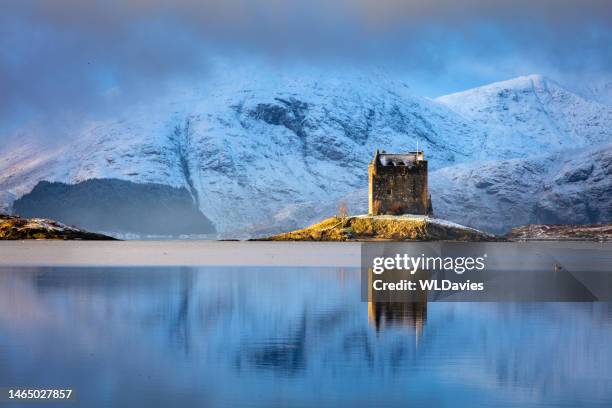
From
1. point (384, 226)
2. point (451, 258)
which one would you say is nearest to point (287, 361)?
point (451, 258)

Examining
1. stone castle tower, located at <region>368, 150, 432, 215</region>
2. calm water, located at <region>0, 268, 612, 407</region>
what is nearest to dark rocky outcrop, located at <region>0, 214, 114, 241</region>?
stone castle tower, located at <region>368, 150, 432, 215</region>

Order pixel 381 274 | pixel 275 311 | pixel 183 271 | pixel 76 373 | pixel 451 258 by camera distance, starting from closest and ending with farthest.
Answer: pixel 76 373 < pixel 275 311 < pixel 381 274 < pixel 183 271 < pixel 451 258

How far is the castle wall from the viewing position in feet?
513

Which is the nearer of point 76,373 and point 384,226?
point 76,373

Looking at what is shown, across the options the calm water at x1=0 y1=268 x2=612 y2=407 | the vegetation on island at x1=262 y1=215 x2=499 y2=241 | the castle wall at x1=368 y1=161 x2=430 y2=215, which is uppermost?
the castle wall at x1=368 y1=161 x2=430 y2=215

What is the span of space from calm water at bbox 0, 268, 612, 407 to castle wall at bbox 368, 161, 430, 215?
102694 mm

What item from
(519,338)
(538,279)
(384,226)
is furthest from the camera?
(384,226)

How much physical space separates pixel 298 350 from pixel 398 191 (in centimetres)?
12496

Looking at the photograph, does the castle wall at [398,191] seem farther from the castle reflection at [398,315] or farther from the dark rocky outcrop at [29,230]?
the castle reflection at [398,315]

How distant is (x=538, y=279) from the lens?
6725 centimetres

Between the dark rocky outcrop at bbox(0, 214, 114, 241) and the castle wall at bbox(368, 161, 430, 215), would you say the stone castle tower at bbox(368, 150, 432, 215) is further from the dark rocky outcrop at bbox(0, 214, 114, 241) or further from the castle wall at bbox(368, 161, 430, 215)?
the dark rocky outcrop at bbox(0, 214, 114, 241)

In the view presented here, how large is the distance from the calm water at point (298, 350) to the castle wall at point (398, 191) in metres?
→ 103

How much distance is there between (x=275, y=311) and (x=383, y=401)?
67.0 feet

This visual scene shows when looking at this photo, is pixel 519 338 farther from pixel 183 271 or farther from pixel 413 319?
pixel 183 271
